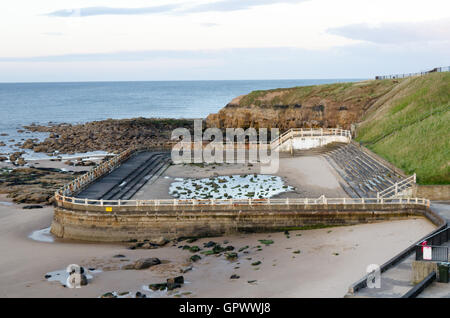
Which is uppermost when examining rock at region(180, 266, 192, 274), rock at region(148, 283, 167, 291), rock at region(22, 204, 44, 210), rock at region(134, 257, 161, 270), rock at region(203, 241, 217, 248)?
rock at region(22, 204, 44, 210)

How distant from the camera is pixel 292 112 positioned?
254 ft

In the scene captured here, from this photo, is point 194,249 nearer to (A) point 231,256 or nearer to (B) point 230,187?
(A) point 231,256

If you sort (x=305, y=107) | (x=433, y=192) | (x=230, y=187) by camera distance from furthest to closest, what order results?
(x=305, y=107) → (x=230, y=187) → (x=433, y=192)

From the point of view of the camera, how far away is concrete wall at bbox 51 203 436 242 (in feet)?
103

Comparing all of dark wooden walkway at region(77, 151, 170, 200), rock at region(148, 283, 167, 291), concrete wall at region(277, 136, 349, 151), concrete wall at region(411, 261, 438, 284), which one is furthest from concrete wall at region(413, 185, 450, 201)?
concrete wall at region(277, 136, 349, 151)

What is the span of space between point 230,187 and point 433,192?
614 inches

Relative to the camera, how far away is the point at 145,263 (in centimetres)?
2602

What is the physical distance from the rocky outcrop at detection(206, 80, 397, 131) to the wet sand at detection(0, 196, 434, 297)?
3995cm

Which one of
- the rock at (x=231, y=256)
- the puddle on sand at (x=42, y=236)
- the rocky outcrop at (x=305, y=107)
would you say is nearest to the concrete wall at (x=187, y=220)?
the puddle on sand at (x=42, y=236)

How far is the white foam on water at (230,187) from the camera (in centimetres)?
3822

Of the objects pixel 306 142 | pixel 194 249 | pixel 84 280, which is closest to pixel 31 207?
pixel 194 249

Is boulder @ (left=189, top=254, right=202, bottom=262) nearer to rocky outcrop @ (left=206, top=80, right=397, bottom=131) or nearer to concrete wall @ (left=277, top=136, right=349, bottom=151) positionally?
concrete wall @ (left=277, top=136, right=349, bottom=151)

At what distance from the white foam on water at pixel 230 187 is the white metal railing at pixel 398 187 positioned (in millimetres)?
7833

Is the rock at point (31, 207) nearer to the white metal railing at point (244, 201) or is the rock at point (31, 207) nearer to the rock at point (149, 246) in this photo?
the white metal railing at point (244, 201)
